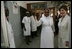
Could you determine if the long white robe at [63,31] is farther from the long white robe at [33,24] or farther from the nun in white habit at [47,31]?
the long white robe at [33,24]

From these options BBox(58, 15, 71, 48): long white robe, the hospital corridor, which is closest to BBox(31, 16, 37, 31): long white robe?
the hospital corridor

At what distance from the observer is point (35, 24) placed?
54.0 inches

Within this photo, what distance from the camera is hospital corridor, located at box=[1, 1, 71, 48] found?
1.32 metres

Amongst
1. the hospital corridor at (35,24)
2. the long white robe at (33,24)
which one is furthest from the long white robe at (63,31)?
the long white robe at (33,24)

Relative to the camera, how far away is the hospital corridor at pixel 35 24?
132 cm

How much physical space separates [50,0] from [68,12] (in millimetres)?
164

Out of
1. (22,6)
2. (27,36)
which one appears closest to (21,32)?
(27,36)

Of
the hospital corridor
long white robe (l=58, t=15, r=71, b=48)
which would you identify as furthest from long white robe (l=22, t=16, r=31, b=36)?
long white robe (l=58, t=15, r=71, b=48)

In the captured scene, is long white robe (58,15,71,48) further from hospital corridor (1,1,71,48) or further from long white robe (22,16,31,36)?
long white robe (22,16,31,36)

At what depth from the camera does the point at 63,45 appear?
136cm

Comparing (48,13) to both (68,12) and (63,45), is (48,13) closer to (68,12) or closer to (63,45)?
(68,12)

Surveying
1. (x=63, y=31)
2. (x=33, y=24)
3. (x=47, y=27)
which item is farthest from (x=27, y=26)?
(x=63, y=31)

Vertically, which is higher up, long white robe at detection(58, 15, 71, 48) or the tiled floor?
long white robe at detection(58, 15, 71, 48)

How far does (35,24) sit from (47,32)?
0.37 feet
